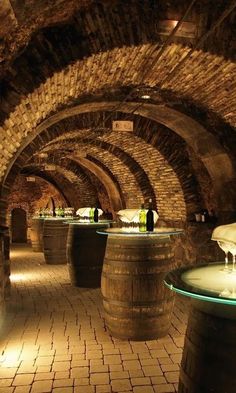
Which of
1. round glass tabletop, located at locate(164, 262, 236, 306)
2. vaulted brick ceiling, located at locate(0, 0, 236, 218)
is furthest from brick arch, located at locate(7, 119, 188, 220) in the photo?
round glass tabletop, located at locate(164, 262, 236, 306)

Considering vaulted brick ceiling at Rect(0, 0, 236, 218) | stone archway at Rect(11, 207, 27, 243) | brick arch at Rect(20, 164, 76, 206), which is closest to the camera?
vaulted brick ceiling at Rect(0, 0, 236, 218)

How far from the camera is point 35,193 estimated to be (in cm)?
1777

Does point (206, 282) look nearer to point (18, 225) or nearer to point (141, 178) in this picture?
point (141, 178)

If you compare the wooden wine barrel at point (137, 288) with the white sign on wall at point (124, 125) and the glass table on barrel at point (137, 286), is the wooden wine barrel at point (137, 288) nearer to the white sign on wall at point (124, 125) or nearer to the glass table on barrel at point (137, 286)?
the glass table on barrel at point (137, 286)

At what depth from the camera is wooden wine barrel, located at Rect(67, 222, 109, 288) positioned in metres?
6.64

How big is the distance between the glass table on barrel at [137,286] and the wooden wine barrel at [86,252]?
7.97 feet

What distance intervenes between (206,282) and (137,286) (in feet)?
6.59

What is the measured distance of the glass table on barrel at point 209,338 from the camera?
183 centimetres

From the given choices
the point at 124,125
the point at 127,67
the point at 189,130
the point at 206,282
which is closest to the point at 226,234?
the point at 206,282

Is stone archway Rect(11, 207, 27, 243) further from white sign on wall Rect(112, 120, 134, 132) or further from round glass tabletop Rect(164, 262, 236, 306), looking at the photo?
round glass tabletop Rect(164, 262, 236, 306)

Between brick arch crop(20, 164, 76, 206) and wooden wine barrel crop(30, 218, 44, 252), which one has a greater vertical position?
brick arch crop(20, 164, 76, 206)

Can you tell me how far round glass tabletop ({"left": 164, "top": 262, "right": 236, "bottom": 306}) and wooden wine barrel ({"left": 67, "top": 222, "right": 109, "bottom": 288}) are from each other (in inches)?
158

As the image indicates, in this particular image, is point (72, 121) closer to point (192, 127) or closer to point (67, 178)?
point (192, 127)

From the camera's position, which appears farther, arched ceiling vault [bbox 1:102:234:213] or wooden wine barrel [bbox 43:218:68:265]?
wooden wine barrel [bbox 43:218:68:265]
